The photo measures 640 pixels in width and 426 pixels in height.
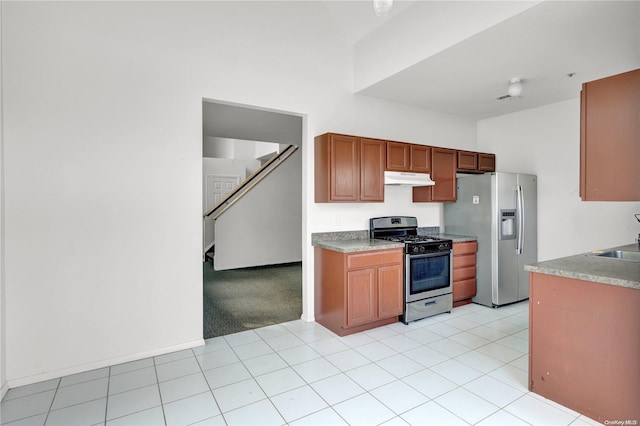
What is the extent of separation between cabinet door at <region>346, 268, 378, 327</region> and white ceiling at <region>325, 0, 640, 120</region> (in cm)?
211

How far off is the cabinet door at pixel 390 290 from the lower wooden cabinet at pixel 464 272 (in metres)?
0.96

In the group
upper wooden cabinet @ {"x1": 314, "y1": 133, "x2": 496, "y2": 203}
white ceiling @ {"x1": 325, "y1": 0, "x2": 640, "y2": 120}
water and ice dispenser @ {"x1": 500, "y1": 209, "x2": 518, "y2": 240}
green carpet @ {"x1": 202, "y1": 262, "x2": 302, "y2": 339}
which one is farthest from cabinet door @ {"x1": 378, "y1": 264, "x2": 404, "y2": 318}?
white ceiling @ {"x1": 325, "y1": 0, "x2": 640, "y2": 120}

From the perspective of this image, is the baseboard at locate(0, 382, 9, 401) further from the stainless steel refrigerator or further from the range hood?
the stainless steel refrigerator

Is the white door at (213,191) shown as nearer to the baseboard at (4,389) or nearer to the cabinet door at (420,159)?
the cabinet door at (420,159)

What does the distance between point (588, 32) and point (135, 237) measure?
4.02 meters

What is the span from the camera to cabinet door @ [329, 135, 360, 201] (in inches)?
136

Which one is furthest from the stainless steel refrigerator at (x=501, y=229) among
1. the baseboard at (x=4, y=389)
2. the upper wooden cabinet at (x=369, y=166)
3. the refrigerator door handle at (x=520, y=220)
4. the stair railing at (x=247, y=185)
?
the baseboard at (x=4, y=389)

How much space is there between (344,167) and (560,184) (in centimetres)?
299

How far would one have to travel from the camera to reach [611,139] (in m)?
2.11

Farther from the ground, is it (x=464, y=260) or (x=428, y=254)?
(x=428, y=254)

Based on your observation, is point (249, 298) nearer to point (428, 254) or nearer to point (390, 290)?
point (390, 290)

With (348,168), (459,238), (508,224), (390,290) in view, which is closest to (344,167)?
(348,168)

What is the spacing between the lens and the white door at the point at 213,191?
7875mm

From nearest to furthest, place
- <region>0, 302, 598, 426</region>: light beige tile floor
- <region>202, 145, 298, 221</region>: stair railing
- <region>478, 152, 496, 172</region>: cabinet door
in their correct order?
<region>0, 302, 598, 426</region>: light beige tile floor < <region>478, 152, 496, 172</region>: cabinet door < <region>202, 145, 298, 221</region>: stair railing
